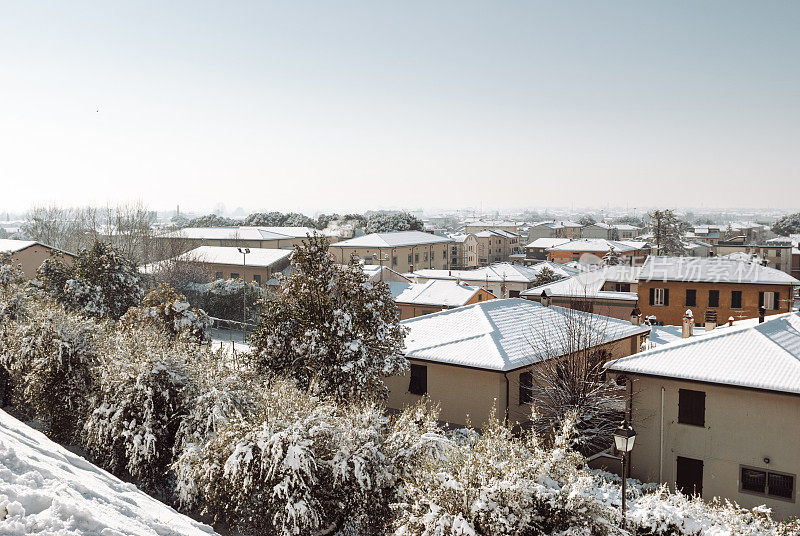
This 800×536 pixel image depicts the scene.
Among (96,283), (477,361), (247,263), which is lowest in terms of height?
(477,361)

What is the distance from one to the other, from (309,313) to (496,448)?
346 inches

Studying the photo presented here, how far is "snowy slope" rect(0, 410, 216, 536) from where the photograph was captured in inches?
190

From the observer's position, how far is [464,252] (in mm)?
94625

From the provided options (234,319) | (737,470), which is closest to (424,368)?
(737,470)

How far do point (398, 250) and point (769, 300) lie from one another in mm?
41713

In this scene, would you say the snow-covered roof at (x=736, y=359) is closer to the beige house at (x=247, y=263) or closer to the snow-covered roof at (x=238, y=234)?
the beige house at (x=247, y=263)

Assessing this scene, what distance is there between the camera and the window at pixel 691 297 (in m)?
40.6

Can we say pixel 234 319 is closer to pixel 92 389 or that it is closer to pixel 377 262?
pixel 92 389

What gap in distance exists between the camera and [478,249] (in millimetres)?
101375

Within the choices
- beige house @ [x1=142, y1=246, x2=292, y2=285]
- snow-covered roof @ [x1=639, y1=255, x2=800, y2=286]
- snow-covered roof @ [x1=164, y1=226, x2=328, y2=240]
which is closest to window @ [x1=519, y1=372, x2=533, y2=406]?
snow-covered roof @ [x1=639, y1=255, x2=800, y2=286]

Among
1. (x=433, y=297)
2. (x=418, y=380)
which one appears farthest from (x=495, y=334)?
(x=433, y=297)

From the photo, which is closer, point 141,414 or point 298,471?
point 298,471

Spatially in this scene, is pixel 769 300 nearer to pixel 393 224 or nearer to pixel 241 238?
pixel 241 238

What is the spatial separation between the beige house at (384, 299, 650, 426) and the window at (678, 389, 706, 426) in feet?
13.1
